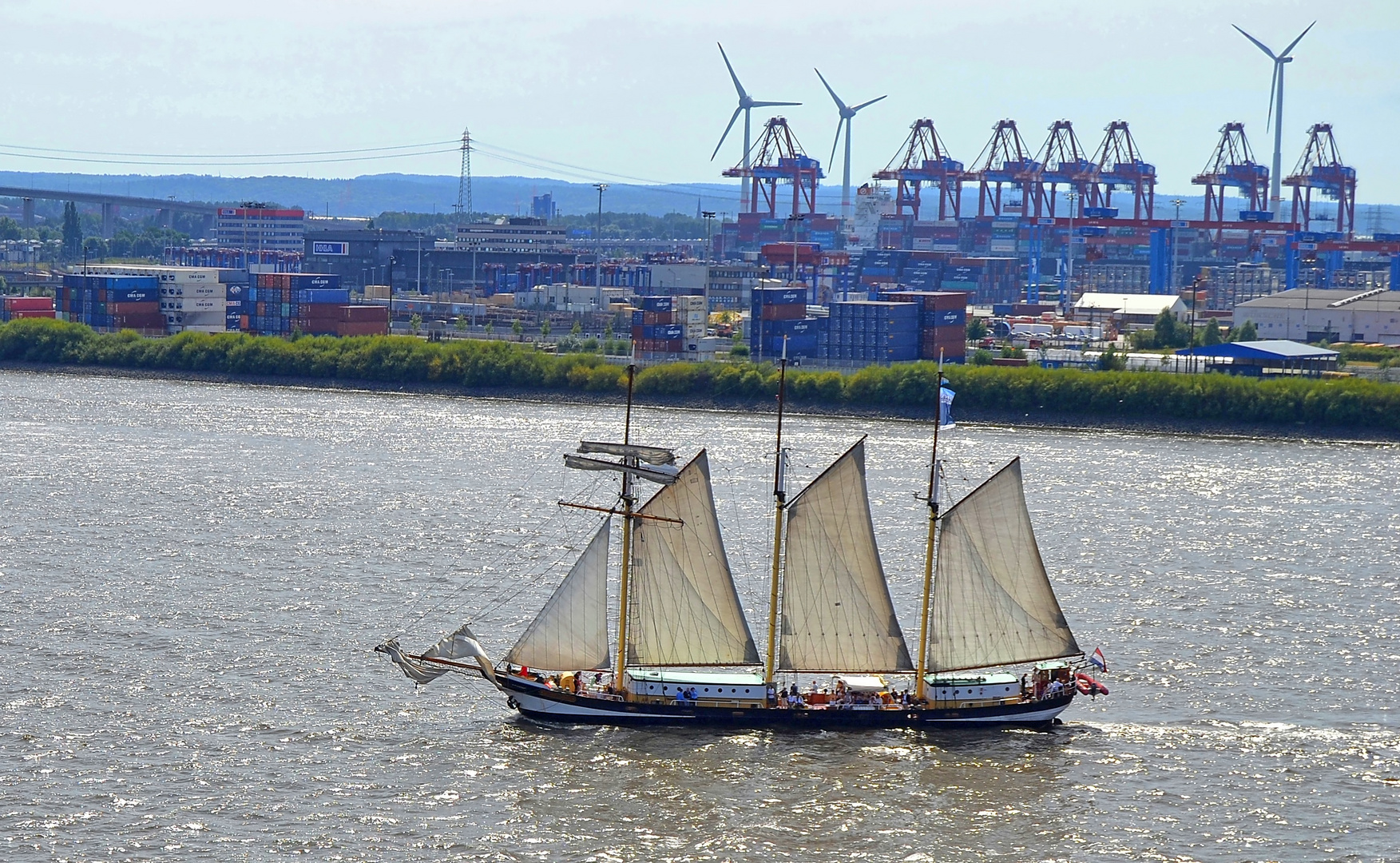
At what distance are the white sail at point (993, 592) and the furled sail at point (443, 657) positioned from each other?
6.54 m

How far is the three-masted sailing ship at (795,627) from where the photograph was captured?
26.6 metres

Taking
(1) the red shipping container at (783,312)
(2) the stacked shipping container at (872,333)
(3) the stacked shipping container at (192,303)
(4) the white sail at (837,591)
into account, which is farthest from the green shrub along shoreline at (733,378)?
(4) the white sail at (837,591)

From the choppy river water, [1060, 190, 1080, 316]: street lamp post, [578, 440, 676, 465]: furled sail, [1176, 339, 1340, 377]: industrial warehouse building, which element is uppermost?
[1060, 190, 1080, 316]: street lamp post

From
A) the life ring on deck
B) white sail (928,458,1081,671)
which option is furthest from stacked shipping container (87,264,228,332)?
the life ring on deck

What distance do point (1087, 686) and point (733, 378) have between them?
44190 mm

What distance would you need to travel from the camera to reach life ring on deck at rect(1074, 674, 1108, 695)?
Answer: 2698 cm

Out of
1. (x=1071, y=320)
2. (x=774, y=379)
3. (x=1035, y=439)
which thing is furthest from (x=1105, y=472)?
(x=1071, y=320)

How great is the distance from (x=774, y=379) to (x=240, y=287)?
4211cm

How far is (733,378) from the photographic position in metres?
70.8

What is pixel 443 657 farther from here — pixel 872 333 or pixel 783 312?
pixel 783 312

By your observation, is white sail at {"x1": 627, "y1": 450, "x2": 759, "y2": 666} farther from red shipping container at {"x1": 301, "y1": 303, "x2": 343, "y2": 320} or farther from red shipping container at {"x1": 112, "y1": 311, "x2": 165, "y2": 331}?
red shipping container at {"x1": 112, "y1": 311, "x2": 165, "y2": 331}

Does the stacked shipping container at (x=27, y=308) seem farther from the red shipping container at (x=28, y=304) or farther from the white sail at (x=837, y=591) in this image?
the white sail at (x=837, y=591)

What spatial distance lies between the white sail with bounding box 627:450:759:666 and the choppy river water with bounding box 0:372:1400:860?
4.85 ft

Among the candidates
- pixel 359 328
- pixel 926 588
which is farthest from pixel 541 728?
pixel 359 328
